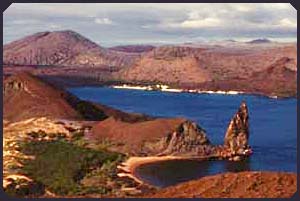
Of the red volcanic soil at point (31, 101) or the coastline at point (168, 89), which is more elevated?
the red volcanic soil at point (31, 101)

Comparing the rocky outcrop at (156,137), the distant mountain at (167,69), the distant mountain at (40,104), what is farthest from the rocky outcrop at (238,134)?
the distant mountain at (167,69)

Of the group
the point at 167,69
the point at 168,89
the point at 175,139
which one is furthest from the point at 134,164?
the point at 167,69

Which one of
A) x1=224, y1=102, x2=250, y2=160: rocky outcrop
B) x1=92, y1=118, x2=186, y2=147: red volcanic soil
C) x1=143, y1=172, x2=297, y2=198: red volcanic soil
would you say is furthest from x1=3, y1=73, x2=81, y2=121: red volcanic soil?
x1=143, y1=172, x2=297, y2=198: red volcanic soil

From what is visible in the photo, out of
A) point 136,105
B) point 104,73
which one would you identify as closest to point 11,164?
point 136,105

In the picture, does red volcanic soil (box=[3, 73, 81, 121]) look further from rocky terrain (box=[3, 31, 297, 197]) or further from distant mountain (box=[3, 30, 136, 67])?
distant mountain (box=[3, 30, 136, 67])

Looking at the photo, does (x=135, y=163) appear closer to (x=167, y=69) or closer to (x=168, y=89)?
(x=168, y=89)

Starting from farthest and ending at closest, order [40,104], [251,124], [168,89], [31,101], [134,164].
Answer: [168,89], [251,124], [31,101], [40,104], [134,164]

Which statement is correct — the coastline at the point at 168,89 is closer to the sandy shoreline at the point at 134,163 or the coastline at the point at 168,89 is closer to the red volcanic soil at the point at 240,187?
the sandy shoreline at the point at 134,163
